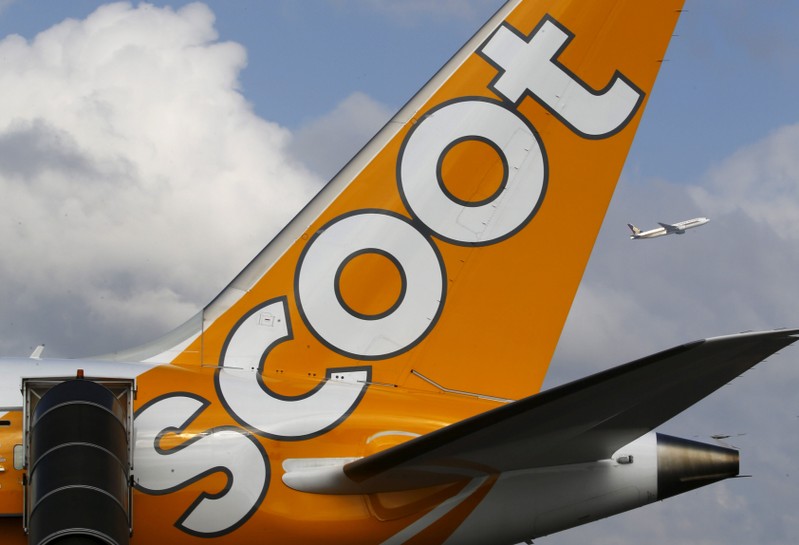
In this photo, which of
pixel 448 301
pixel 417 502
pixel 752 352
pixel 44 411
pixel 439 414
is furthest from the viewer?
pixel 448 301

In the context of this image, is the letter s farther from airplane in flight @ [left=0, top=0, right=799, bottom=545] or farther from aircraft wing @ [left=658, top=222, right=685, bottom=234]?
aircraft wing @ [left=658, top=222, right=685, bottom=234]

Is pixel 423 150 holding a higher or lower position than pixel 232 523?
higher

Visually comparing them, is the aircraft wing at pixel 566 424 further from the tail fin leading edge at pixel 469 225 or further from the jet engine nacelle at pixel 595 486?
the tail fin leading edge at pixel 469 225

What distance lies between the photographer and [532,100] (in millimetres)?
11219

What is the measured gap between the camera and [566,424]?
7.99 m

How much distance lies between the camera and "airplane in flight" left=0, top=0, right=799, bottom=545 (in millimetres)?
8086

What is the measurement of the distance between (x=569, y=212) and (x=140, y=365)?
4.69m

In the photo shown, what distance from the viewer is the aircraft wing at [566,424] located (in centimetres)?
687

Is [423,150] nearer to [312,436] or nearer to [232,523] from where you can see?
[312,436]

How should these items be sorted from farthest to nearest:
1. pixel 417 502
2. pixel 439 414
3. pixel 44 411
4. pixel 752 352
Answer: pixel 439 414
pixel 417 502
pixel 44 411
pixel 752 352

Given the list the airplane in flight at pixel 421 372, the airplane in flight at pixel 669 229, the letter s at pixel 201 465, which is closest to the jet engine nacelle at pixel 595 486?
the airplane in flight at pixel 421 372

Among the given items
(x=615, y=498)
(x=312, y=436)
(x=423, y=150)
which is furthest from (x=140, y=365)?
(x=615, y=498)

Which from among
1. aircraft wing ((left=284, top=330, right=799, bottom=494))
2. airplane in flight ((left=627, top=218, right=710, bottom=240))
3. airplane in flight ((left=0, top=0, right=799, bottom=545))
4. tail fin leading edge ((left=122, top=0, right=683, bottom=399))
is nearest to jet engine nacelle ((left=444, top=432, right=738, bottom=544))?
airplane in flight ((left=0, top=0, right=799, bottom=545))

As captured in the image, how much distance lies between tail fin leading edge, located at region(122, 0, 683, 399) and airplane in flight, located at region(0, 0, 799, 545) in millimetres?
23
